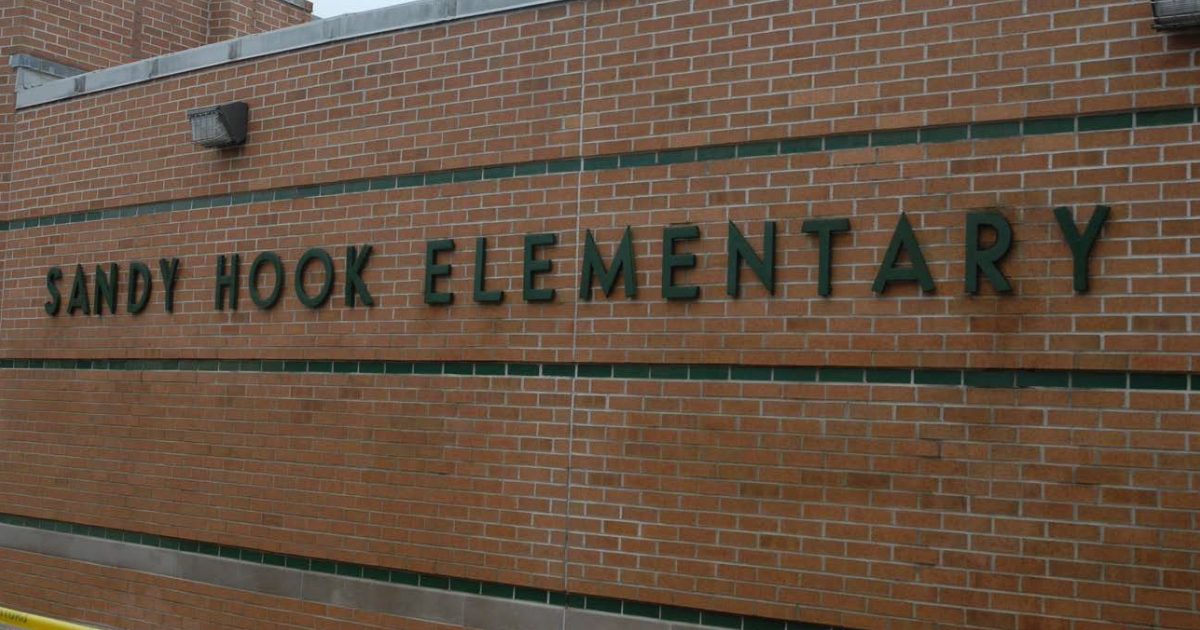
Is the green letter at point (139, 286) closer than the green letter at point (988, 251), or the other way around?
the green letter at point (988, 251)

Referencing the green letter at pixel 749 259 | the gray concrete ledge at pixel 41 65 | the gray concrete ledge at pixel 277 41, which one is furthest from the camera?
the gray concrete ledge at pixel 41 65

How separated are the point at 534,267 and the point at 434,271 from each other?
31.2 inches

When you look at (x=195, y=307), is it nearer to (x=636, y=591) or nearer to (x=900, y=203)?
(x=636, y=591)

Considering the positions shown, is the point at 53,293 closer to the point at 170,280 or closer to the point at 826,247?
the point at 170,280

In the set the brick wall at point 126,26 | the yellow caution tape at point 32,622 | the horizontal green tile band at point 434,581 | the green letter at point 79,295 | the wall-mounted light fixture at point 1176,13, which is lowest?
the yellow caution tape at point 32,622

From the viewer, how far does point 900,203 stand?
20.2 ft

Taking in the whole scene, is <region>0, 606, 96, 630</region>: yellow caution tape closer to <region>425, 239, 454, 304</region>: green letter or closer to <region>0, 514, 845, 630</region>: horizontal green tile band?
<region>0, 514, 845, 630</region>: horizontal green tile band

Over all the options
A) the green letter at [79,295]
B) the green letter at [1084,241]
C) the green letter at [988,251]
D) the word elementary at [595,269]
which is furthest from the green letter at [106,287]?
the green letter at [1084,241]

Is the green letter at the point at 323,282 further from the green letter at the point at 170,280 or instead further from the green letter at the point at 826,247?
the green letter at the point at 826,247

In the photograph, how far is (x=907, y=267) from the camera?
20.0ft

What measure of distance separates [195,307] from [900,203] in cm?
546

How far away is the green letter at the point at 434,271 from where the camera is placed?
7806mm

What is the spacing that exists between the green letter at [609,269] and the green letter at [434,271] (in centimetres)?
103

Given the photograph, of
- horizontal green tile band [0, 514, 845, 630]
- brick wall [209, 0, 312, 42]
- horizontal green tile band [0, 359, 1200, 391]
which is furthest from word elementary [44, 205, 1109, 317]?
brick wall [209, 0, 312, 42]
